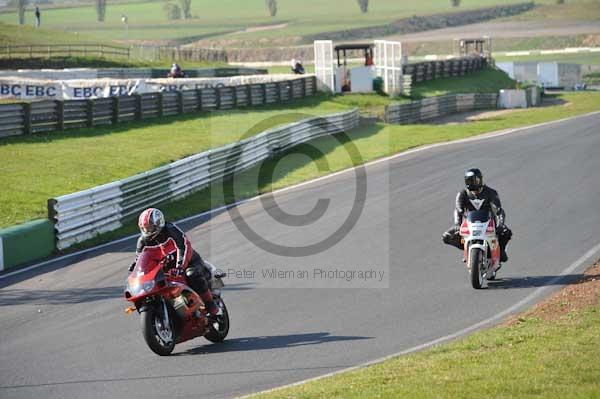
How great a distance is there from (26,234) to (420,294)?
7.35 m

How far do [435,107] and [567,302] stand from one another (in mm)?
36027

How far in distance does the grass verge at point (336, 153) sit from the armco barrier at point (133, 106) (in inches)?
239

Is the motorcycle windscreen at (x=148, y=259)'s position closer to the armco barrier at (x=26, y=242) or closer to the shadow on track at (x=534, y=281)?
the shadow on track at (x=534, y=281)

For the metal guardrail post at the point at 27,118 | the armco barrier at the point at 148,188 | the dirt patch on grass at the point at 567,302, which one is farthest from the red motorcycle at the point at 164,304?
the metal guardrail post at the point at 27,118

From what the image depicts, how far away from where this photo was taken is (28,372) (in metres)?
10.7

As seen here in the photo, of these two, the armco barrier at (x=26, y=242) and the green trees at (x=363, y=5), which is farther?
the green trees at (x=363, y=5)

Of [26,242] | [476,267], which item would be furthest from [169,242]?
[26,242]

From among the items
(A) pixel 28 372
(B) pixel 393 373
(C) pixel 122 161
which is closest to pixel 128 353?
(A) pixel 28 372

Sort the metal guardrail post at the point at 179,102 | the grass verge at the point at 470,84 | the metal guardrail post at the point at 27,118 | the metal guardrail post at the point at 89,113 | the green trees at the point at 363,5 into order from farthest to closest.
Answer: the green trees at the point at 363,5, the grass verge at the point at 470,84, the metal guardrail post at the point at 179,102, the metal guardrail post at the point at 89,113, the metal guardrail post at the point at 27,118

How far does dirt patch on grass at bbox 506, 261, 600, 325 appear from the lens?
12227 millimetres

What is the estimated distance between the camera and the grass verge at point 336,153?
2323 cm

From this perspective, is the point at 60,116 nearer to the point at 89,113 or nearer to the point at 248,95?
the point at 89,113

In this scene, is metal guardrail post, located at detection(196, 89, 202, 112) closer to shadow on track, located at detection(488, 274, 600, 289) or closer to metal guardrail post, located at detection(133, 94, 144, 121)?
metal guardrail post, located at detection(133, 94, 144, 121)

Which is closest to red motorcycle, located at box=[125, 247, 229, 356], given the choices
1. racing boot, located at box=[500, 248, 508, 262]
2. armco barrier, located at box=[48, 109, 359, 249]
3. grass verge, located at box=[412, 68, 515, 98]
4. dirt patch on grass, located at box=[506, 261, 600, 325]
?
dirt patch on grass, located at box=[506, 261, 600, 325]
